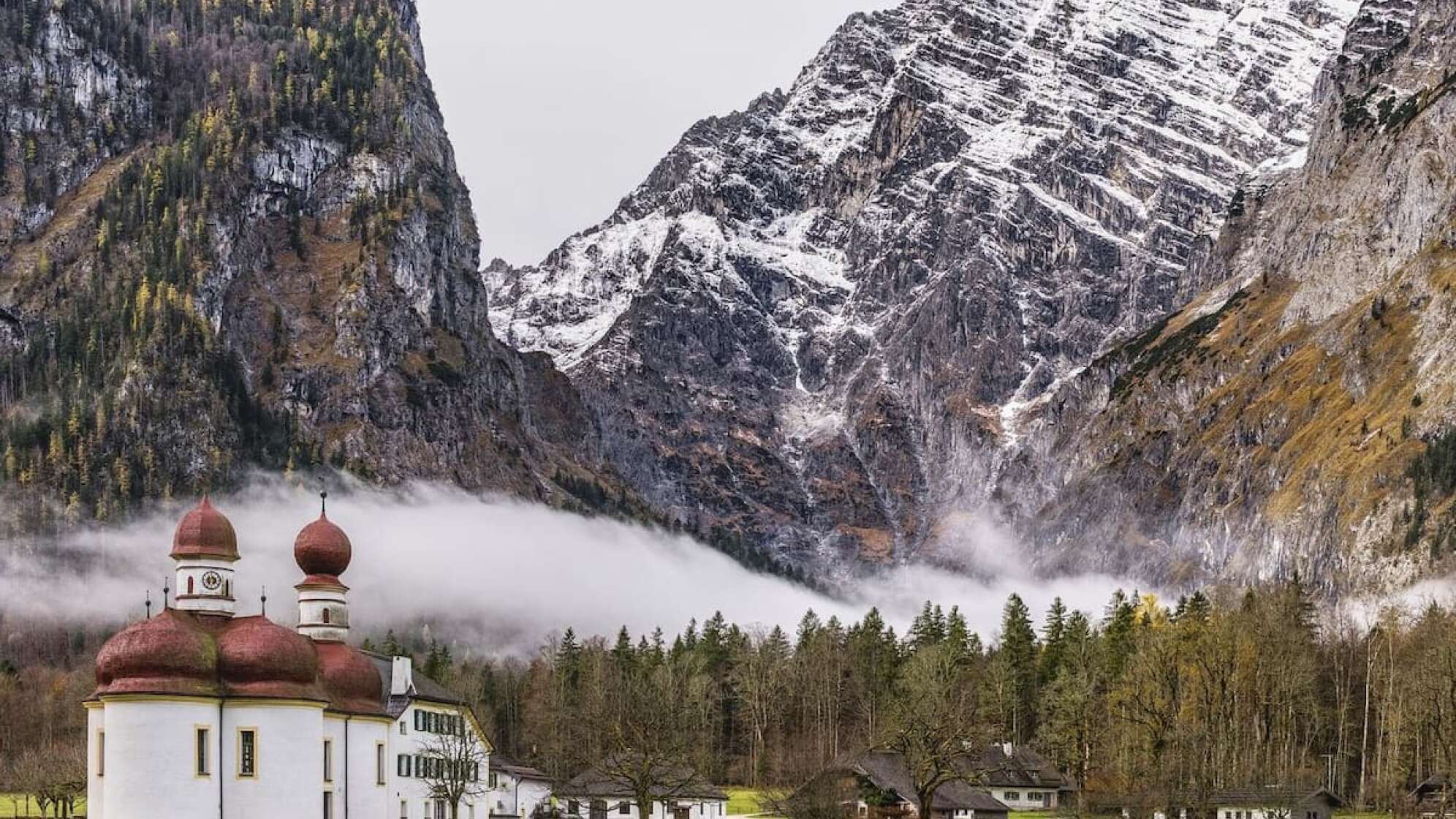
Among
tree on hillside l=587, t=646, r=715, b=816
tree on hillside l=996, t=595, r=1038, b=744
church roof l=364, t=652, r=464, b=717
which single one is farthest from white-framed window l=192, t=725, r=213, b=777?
tree on hillside l=996, t=595, r=1038, b=744

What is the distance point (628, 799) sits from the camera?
146m

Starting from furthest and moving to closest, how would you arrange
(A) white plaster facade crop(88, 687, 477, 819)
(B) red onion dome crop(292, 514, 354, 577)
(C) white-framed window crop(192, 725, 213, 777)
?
(B) red onion dome crop(292, 514, 354, 577) < (C) white-framed window crop(192, 725, 213, 777) < (A) white plaster facade crop(88, 687, 477, 819)

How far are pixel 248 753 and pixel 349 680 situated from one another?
Result: 12.3 meters

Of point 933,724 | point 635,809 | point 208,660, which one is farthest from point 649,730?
point 208,660

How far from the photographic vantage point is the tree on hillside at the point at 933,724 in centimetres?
10444

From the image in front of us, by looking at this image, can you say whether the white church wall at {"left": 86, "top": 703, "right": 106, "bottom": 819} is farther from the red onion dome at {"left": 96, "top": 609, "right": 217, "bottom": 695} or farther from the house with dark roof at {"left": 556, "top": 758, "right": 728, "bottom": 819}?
the house with dark roof at {"left": 556, "top": 758, "right": 728, "bottom": 819}

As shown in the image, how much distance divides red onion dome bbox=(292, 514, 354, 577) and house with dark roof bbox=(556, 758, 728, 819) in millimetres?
33541

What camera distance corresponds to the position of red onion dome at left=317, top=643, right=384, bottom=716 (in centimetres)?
10569

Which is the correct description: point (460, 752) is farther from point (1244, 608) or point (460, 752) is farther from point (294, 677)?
point (1244, 608)

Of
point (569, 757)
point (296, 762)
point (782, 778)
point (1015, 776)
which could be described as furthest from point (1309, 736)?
point (296, 762)

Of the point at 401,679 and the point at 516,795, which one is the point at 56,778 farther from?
the point at 516,795

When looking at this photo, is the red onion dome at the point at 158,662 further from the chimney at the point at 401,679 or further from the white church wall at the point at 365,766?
the chimney at the point at 401,679

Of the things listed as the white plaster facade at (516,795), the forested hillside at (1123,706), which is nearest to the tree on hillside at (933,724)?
the forested hillside at (1123,706)

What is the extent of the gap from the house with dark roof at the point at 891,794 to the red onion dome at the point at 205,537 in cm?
5382
